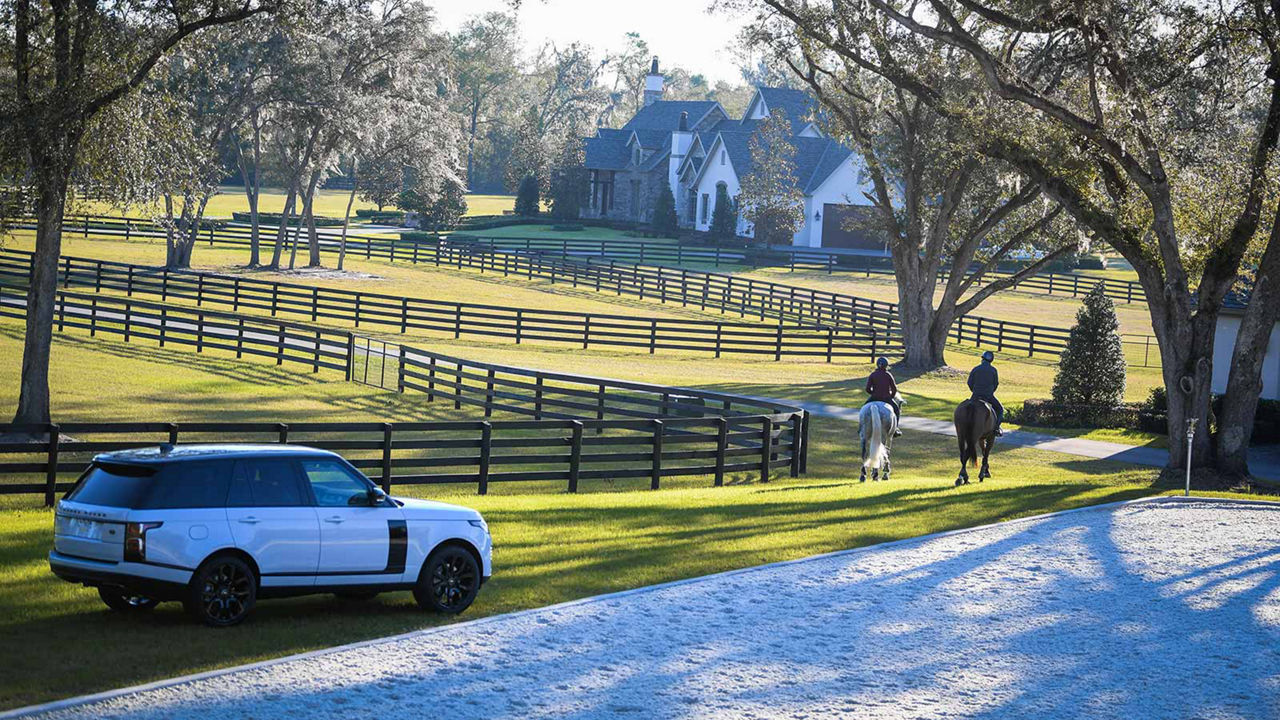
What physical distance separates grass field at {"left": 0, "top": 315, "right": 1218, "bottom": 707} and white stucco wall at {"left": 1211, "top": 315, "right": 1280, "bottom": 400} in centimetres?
769

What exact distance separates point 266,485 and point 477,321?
3780 centimetres

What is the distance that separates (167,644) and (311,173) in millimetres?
60002

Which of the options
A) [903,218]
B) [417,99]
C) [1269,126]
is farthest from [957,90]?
[417,99]

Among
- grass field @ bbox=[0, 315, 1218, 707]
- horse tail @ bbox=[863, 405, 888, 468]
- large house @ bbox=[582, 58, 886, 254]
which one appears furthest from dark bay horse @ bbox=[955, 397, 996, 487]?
large house @ bbox=[582, 58, 886, 254]

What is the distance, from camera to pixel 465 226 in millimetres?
96312

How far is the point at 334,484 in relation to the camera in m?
10.9

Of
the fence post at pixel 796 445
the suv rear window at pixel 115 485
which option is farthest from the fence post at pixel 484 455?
the suv rear window at pixel 115 485

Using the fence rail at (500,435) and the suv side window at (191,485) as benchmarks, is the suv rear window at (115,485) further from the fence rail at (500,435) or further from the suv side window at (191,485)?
the fence rail at (500,435)

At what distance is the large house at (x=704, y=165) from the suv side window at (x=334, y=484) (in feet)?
216

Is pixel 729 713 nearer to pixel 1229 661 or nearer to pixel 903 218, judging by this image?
pixel 1229 661

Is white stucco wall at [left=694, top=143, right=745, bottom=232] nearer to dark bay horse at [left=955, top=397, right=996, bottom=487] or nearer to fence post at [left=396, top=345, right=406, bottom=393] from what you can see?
fence post at [left=396, top=345, right=406, bottom=393]

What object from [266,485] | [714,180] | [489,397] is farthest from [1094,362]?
[714,180]

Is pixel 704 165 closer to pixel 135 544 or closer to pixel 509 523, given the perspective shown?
pixel 509 523

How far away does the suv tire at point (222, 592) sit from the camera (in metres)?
9.91
